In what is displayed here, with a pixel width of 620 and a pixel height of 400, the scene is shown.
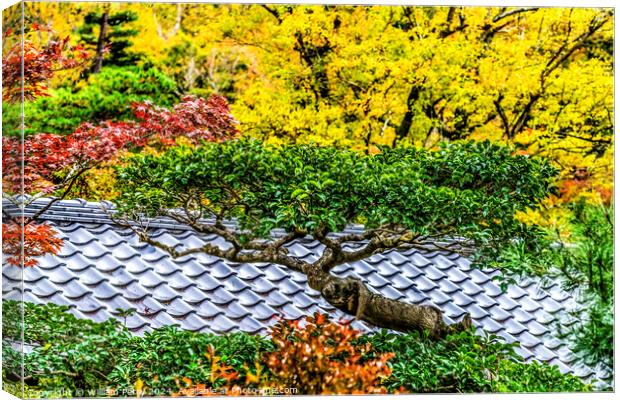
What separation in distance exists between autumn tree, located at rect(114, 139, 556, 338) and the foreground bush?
306mm

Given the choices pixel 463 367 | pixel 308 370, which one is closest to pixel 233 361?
pixel 308 370

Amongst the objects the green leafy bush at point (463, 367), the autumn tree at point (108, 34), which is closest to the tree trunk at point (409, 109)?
the green leafy bush at point (463, 367)

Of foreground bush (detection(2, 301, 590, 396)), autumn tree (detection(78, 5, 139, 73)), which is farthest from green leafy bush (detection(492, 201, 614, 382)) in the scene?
autumn tree (detection(78, 5, 139, 73))

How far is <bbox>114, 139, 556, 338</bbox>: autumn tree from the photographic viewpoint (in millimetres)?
6492

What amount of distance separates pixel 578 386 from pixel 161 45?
4542mm

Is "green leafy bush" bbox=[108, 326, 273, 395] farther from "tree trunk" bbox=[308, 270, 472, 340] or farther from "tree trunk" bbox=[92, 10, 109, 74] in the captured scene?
"tree trunk" bbox=[92, 10, 109, 74]

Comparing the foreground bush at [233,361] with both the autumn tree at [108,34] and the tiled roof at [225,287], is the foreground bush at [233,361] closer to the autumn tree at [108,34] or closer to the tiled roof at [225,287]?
the tiled roof at [225,287]

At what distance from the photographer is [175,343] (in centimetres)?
680

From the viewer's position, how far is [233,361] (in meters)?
6.79

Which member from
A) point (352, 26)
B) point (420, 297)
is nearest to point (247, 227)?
point (420, 297)

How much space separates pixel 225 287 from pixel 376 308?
1.16m

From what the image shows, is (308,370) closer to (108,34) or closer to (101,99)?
(101,99)

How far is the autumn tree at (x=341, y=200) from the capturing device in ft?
21.3

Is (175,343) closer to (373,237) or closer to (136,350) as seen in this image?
(136,350)
